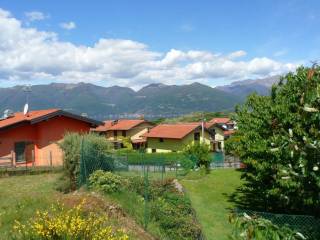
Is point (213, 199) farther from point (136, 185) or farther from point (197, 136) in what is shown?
point (197, 136)

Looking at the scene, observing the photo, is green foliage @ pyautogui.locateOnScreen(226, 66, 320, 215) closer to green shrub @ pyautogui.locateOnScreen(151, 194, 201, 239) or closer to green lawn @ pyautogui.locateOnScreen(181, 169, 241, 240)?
green lawn @ pyautogui.locateOnScreen(181, 169, 241, 240)

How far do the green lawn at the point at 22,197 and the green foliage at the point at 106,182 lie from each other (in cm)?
158

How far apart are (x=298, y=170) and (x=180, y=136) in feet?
201

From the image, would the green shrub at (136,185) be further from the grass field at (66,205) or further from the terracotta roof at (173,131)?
the terracotta roof at (173,131)

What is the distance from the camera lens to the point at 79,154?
1873cm

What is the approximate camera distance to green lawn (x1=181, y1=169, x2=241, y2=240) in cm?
1584

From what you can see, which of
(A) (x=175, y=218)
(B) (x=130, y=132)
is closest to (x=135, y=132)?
(B) (x=130, y=132)

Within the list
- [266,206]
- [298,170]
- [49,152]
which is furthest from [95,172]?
[49,152]

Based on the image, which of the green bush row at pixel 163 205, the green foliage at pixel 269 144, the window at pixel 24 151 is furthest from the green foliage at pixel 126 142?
the green bush row at pixel 163 205

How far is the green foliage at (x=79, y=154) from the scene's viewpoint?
1869cm

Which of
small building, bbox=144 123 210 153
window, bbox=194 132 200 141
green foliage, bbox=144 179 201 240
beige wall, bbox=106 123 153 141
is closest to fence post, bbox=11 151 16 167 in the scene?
green foliage, bbox=144 179 201 240

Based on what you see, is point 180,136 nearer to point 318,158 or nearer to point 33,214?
point 33,214

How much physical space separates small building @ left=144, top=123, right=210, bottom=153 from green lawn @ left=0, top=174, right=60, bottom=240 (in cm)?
4238

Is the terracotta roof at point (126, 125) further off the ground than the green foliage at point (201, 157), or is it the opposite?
the terracotta roof at point (126, 125)
